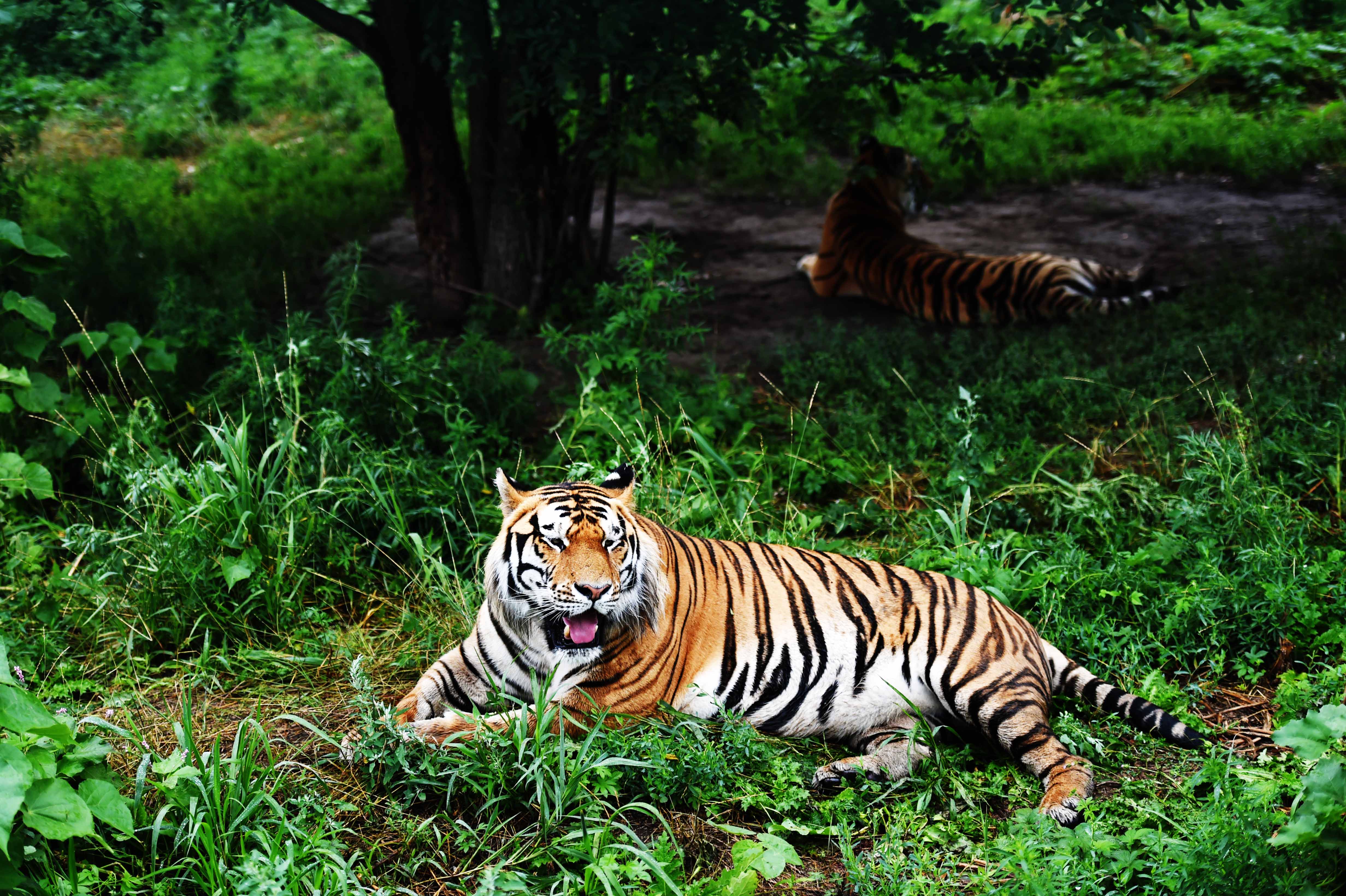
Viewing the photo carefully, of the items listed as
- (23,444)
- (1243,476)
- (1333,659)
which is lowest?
(23,444)

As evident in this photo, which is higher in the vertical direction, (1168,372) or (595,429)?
(1168,372)

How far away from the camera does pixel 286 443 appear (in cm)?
457

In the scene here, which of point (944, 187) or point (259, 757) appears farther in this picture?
point (944, 187)

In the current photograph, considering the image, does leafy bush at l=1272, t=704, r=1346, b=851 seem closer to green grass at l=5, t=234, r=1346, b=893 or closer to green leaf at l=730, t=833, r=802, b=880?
green grass at l=5, t=234, r=1346, b=893

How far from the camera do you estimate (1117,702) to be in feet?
11.7

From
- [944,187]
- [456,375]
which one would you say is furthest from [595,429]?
[944,187]

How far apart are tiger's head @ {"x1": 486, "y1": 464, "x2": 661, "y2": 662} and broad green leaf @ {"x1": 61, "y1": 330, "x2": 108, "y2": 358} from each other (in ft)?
8.69

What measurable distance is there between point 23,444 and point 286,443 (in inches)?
67.4

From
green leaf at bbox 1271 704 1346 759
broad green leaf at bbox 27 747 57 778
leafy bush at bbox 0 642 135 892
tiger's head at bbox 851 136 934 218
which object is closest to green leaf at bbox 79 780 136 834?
leafy bush at bbox 0 642 135 892

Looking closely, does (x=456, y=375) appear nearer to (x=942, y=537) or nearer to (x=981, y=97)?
(x=942, y=537)

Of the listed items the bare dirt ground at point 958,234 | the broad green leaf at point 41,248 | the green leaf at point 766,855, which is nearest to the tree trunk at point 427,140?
the bare dirt ground at point 958,234

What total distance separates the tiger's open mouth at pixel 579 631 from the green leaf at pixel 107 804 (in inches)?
48.6

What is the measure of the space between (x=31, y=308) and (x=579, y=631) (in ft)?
10.2

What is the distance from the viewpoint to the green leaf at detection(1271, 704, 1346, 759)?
2.35 metres
